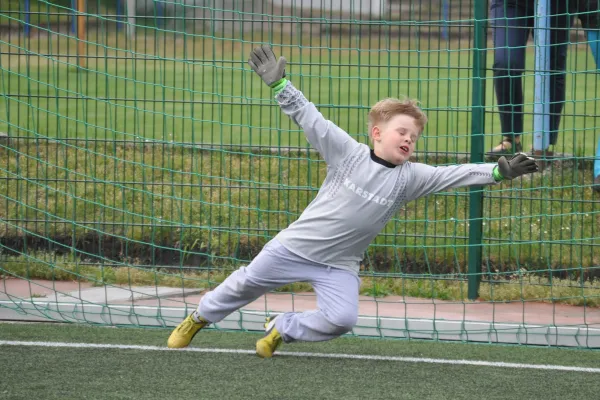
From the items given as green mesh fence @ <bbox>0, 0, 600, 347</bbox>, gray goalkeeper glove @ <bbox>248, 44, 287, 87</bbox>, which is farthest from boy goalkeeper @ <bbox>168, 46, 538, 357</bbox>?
green mesh fence @ <bbox>0, 0, 600, 347</bbox>

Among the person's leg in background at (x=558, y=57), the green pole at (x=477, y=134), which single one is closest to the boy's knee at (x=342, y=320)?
the green pole at (x=477, y=134)

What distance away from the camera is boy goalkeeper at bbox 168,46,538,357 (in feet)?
16.0

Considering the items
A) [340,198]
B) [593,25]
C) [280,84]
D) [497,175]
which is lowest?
[340,198]

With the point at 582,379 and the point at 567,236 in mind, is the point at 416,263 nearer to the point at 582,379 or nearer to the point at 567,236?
the point at 567,236

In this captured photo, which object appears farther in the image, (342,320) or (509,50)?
(509,50)

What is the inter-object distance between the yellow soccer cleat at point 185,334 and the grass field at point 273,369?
0.21 feet

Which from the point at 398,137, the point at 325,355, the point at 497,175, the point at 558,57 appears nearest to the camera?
the point at 497,175

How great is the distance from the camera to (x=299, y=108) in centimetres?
486

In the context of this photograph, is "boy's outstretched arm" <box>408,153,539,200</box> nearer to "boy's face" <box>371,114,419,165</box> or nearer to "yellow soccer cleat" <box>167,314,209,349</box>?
"boy's face" <box>371,114,419,165</box>

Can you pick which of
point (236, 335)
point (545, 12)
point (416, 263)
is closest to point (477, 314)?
point (416, 263)

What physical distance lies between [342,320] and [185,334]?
90cm

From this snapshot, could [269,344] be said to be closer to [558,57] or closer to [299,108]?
[299,108]

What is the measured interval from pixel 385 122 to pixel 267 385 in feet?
4.44

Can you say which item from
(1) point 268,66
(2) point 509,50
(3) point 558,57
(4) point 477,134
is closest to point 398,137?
(1) point 268,66
